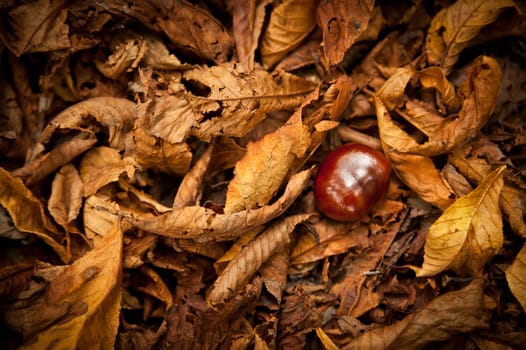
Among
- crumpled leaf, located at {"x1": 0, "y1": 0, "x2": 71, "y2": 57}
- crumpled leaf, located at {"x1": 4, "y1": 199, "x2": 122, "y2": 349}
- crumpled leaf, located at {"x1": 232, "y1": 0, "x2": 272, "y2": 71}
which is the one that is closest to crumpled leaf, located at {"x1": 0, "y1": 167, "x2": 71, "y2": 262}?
crumpled leaf, located at {"x1": 4, "y1": 199, "x2": 122, "y2": 349}

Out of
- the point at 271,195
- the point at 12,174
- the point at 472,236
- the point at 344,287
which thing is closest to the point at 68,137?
the point at 12,174

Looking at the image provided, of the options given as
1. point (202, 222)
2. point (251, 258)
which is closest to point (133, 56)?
point (202, 222)

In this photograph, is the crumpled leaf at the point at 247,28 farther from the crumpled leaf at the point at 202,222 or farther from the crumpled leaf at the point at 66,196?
the crumpled leaf at the point at 66,196

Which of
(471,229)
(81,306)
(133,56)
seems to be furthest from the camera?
(133,56)

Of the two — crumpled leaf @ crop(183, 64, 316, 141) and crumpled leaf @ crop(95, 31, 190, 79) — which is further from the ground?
crumpled leaf @ crop(95, 31, 190, 79)

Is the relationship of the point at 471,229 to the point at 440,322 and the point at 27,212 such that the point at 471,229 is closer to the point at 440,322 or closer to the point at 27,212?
the point at 440,322

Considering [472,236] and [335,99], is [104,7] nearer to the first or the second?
[335,99]

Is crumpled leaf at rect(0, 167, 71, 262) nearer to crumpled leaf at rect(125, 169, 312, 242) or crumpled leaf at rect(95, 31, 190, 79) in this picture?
crumpled leaf at rect(125, 169, 312, 242)
